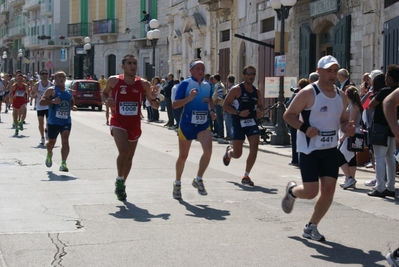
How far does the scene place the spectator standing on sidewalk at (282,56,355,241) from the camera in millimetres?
7297

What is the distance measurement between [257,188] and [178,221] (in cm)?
297

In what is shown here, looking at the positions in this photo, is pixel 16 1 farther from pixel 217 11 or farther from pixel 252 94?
pixel 252 94

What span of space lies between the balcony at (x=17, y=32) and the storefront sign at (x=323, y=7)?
6189 cm

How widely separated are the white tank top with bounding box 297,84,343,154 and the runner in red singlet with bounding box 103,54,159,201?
3008 mm

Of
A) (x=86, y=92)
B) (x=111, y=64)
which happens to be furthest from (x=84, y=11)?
(x=86, y=92)

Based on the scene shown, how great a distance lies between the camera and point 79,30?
58344 mm

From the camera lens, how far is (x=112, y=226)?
7.88 m

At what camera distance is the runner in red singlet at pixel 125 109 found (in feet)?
31.7

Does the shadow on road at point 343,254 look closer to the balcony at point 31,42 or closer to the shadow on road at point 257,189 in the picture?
the shadow on road at point 257,189

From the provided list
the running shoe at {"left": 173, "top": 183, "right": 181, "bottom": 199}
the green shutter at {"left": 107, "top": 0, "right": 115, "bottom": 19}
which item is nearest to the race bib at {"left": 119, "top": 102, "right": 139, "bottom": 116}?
the running shoe at {"left": 173, "top": 183, "right": 181, "bottom": 199}

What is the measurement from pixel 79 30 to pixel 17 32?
91.5 ft

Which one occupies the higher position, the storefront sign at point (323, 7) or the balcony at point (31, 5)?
the balcony at point (31, 5)

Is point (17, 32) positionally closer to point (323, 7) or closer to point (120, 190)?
point (323, 7)

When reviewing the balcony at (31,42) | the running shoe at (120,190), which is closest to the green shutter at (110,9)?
the balcony at (31,42)
